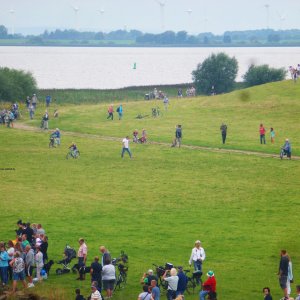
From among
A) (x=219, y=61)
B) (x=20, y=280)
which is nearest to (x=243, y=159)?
(x=20, y=280)

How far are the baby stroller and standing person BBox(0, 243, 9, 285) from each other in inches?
86.9

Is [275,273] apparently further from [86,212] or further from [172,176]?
[172,176]

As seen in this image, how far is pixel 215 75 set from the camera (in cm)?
12494

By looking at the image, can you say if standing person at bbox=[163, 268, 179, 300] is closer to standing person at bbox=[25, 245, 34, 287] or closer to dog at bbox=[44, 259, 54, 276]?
standing person at bbox=[25, 245, 34, 287]

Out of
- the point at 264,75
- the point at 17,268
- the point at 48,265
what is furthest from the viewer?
the point at 264,75

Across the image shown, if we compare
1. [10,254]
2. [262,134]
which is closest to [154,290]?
[10,254]

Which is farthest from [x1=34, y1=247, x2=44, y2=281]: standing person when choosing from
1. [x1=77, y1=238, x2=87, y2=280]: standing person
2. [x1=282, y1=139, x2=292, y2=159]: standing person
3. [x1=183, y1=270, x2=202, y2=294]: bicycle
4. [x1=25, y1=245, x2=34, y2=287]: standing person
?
[x1=282, y1=139, x2=292, y2=159]: standing person

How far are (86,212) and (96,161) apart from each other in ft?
53.2

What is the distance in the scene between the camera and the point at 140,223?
132 ft

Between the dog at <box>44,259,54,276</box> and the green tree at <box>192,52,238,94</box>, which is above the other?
the green tree at <box>192,52,238,94</box>

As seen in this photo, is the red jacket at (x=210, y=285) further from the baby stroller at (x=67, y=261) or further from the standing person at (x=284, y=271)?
the baby stroller at (x=67, y=261)

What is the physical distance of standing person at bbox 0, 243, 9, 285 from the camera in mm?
29891

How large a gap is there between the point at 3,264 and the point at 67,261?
9.54 feet

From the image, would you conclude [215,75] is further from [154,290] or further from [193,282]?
[154,290]
